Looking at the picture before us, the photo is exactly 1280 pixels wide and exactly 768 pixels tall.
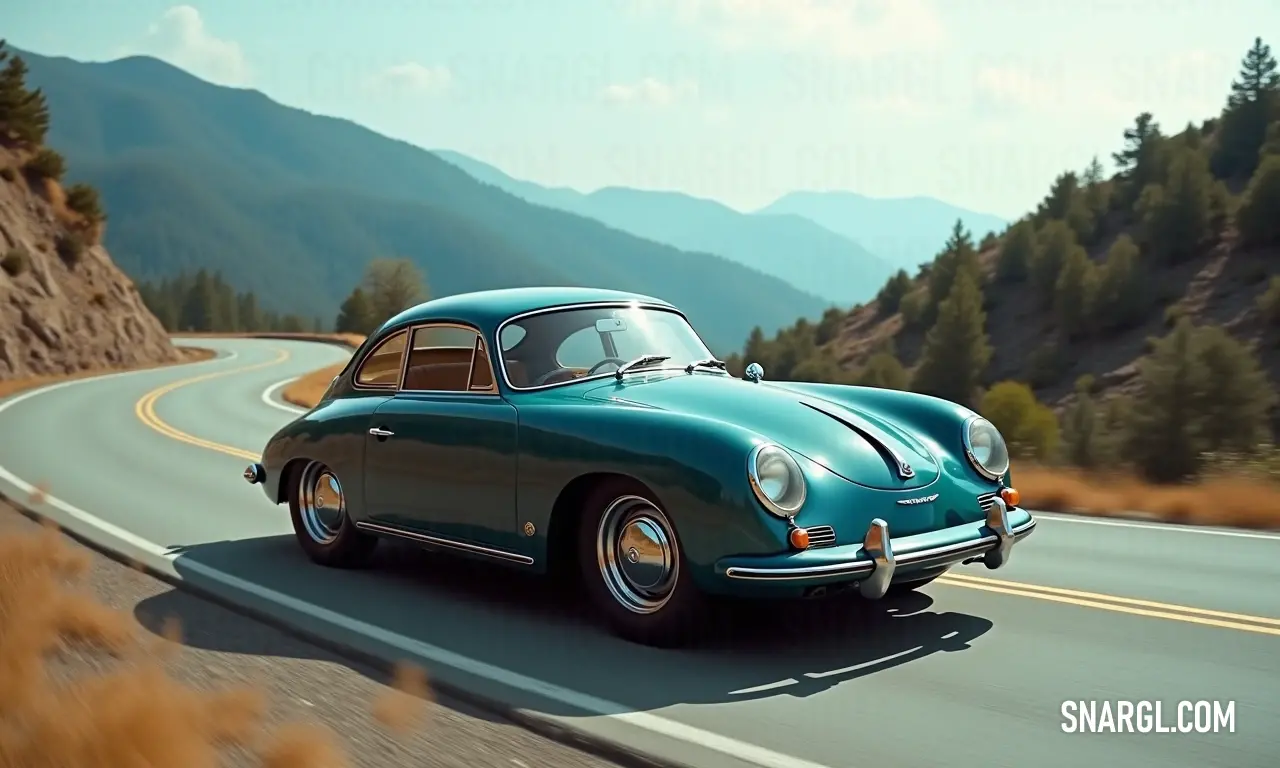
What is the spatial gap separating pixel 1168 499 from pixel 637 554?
657 centimetres

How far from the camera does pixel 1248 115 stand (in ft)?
255

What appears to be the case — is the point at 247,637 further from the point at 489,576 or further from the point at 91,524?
the point at 91,524

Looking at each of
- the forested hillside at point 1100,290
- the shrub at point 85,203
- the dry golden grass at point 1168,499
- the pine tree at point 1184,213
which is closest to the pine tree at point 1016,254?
the forested hillside at point 1100,290

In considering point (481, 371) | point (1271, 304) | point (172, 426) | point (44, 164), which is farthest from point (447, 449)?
point (1271, 304)

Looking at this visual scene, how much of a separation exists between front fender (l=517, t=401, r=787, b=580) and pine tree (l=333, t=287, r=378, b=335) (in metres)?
93.1

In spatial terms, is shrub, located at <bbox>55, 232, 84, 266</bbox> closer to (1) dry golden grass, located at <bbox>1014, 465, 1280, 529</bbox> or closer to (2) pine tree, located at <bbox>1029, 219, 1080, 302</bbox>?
(1) dry golden grass, located at <bbox>1014, 465, 1280, 529</bbox>

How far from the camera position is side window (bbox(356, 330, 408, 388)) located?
704cm

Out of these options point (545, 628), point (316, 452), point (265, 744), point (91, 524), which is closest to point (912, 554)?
point (545, 628)

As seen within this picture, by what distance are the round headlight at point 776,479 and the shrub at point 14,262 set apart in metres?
41.1

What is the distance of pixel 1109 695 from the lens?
178 inches

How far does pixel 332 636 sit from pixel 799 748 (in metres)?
2.61

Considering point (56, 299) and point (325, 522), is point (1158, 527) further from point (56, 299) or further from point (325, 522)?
point (56, 299)

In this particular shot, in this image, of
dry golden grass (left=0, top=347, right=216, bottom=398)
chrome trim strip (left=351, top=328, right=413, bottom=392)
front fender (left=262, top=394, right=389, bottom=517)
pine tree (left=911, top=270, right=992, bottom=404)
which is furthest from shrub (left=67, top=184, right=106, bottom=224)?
pine tree (left=911, top=270, right=992, bottom=404)

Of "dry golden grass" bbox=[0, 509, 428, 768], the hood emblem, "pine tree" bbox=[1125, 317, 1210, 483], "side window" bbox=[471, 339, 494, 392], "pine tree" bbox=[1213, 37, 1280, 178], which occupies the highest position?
"pine tree" bbox=[1213, 37, 1280, 178]
